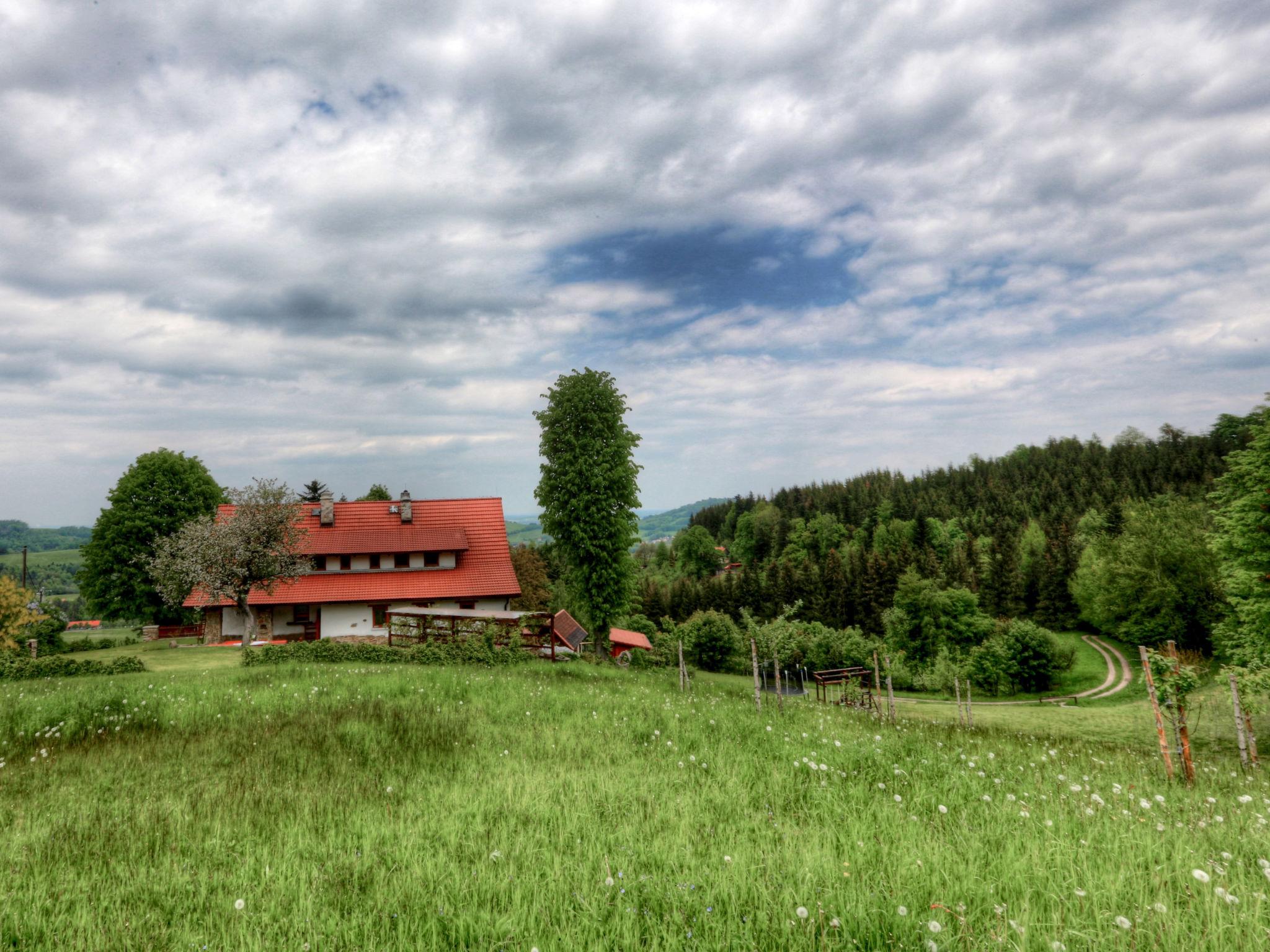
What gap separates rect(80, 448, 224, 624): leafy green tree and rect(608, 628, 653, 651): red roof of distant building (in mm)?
34745

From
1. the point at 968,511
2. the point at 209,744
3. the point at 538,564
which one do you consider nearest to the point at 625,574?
the point at 209,744

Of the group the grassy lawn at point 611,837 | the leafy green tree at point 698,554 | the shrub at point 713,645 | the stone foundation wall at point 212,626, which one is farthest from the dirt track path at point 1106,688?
the leafy green tree at point 698,554

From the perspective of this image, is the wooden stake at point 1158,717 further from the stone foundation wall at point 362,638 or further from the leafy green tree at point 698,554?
the leafy green tree at point 698,554

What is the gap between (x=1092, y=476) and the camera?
4547 inches

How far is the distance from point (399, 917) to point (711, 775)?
4577 millimetres

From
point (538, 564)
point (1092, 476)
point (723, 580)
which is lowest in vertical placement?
point (723, 580)

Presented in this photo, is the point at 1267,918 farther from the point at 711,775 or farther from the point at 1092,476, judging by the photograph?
the point at 1092,476

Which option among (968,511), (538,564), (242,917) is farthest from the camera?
(968,511)

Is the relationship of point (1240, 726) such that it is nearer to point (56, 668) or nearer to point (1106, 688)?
point (56, 668)

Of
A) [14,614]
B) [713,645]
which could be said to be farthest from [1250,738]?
[14,614]

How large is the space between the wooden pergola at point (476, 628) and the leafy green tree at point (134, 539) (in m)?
24.2

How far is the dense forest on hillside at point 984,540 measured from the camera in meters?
64.1

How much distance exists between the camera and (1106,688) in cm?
4850

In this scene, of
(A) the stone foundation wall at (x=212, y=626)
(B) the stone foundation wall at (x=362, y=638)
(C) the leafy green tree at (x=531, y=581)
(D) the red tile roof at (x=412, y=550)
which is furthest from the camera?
(C) the leafy green tree at (x=531, y=581)
